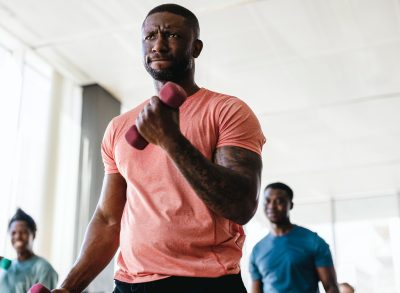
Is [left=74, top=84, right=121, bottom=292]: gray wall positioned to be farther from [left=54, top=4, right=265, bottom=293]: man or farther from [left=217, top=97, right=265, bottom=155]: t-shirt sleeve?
[left=217, top=97, right=265, bottom=155]: t-shirt sleeve

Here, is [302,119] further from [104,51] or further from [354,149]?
[104,51]

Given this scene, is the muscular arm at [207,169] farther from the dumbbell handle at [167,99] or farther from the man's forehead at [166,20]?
the man's forehead at [166,20]

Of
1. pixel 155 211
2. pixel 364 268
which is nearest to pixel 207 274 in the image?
pixel 155 211

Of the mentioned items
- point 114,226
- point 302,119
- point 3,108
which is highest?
point 302,119

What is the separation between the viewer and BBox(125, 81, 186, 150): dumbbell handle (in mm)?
919

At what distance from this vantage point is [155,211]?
115cm

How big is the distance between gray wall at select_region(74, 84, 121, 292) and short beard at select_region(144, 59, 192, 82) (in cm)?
410

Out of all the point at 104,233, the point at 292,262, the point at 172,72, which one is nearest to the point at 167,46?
the point at 172,72

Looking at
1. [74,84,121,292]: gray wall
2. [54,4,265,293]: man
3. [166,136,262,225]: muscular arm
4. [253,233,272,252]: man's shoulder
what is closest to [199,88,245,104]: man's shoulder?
[54,4,265,293]: man

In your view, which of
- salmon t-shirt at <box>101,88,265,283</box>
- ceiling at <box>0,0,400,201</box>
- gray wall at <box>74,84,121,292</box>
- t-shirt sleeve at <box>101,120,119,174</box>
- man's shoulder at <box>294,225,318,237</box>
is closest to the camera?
salmon t-shirt at <box>101,88,265,283</box>

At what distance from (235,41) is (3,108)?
75.4 inches

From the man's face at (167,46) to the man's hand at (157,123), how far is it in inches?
→ 11.8

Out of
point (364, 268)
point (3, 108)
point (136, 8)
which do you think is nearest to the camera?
point (136, 8)

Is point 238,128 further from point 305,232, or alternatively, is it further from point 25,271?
point 25,271
